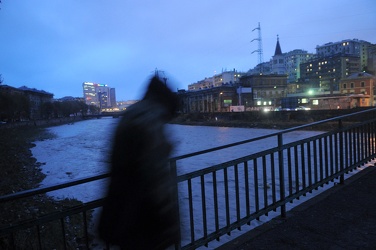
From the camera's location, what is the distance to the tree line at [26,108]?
59612 mm

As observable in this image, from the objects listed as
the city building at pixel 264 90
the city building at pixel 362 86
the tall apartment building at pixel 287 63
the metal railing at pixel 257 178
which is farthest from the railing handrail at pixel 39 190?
the tall apartment building at pixel 287 63

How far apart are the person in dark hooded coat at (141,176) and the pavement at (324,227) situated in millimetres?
1568

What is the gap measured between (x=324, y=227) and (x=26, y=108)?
8259 centimetres

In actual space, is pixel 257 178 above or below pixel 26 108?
below

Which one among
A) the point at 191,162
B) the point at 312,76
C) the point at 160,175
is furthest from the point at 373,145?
the point at 312,76

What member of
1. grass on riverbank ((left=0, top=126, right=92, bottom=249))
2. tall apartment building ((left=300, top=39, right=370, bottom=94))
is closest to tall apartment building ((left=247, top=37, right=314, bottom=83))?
tall apartment building ((left=300, top=39, right=370, bottom=94))

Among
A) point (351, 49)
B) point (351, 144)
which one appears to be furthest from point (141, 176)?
point (351, 49)

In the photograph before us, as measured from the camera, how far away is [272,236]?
3.62 metres

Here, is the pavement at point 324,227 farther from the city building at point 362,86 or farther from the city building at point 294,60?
the city building at point 294,60

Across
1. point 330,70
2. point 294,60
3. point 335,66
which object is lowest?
point 330,70

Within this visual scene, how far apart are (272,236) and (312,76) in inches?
6096

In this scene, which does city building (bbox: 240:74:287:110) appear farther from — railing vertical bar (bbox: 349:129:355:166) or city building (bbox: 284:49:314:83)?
railing vertical bar (bbox: 349:129:355:166)

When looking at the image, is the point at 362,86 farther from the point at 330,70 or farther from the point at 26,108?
the point at 26,108

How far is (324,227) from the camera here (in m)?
3.79
